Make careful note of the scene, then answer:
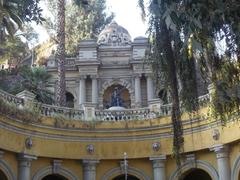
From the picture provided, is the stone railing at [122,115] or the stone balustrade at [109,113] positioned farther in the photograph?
the stone railing at [122,115]

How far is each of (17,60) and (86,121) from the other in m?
16.1

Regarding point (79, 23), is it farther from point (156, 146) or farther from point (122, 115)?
point (156, 146)

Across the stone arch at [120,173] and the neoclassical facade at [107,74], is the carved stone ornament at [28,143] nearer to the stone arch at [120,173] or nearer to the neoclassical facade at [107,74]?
the stone arch at [120,173]

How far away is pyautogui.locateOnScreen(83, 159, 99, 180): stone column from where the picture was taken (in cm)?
1972

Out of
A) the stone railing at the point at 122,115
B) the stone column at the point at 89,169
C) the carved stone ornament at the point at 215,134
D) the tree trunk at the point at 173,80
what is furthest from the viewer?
the stone railing at the point at 122,115

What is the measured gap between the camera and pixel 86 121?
2011cm

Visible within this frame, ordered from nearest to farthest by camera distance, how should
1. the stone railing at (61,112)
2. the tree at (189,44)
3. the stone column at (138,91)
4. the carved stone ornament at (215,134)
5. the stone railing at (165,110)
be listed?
1. the tree at (189,44)
2. the carved stone ornament at (215,134)
3. the stone railing at (61,112)
4. the stone railing at (165,110)
5. the stone column at (138,91)

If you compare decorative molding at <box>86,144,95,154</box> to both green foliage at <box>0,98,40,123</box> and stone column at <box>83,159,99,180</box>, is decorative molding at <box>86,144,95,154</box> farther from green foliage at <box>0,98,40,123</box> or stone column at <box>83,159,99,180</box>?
green foliage at <box>0,98,40,123</box>

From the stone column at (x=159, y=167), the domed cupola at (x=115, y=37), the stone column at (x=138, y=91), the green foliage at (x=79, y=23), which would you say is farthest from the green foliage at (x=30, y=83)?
the green foliage at (x=79, y=23)

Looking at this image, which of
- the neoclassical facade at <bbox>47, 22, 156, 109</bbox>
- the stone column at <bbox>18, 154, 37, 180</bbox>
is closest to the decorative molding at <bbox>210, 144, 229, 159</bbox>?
the stone column at <bbox>18, 154, 37, 180</bbox>

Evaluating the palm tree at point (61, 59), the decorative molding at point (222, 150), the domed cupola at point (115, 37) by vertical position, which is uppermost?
the domed cupola at point (115, 37)

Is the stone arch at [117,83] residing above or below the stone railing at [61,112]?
above

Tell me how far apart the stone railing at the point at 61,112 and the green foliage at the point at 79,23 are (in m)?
16.6

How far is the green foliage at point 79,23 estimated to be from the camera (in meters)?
37.5
